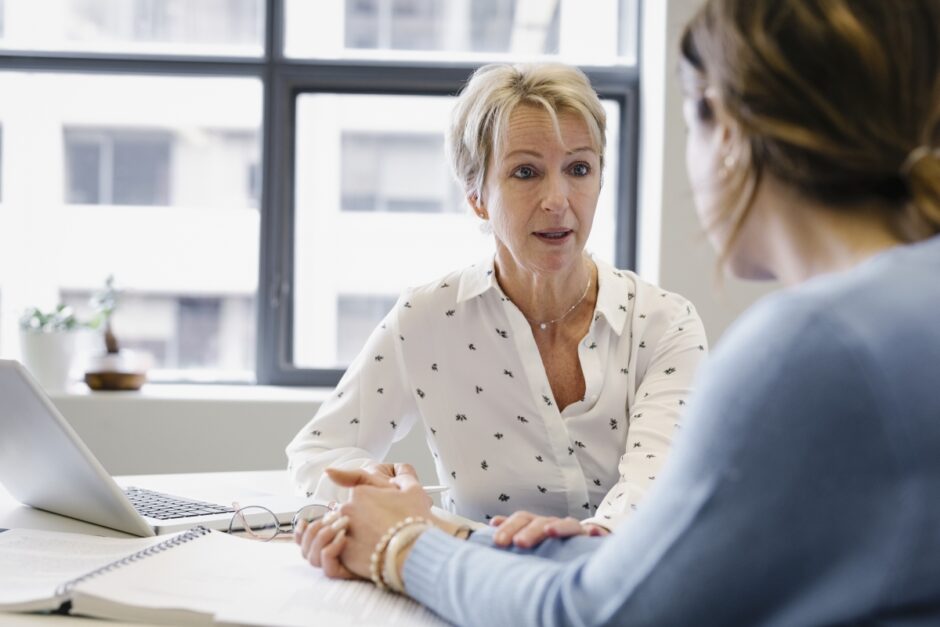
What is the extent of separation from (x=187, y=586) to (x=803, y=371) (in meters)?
0.64

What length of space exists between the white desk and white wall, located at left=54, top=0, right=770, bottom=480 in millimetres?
1121

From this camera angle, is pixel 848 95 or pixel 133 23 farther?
pixel 133 23

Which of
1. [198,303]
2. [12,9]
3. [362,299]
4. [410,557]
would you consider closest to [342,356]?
[362,299]

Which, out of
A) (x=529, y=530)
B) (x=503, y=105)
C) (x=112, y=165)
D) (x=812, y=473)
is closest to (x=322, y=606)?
(x=529, y=530)

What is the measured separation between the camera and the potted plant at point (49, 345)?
3.21 m

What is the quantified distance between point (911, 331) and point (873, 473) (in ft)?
0.31

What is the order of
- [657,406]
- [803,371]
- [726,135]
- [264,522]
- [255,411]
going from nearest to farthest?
[803,371] < [726,135] < [264,522] < [657,406] < [255,411]

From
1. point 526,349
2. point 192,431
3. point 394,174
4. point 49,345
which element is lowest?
point 192,431

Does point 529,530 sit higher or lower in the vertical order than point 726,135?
lower

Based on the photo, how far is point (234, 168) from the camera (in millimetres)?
3527

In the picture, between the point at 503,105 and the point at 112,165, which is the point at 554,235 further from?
the point at 112,165


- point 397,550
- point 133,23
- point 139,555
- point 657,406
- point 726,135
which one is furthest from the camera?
point 133,23

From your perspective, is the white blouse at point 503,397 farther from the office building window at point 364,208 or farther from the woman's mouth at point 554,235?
the office building window at point 364,208

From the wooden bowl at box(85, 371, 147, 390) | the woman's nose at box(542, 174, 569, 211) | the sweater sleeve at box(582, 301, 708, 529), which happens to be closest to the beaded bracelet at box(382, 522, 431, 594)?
the sweater sleeve at box(582, 301, 708, 529)
